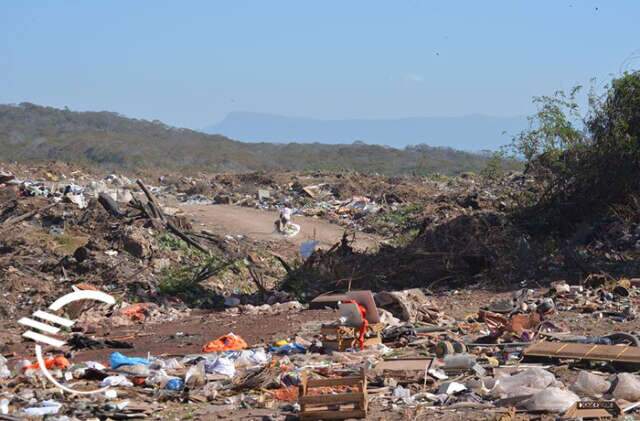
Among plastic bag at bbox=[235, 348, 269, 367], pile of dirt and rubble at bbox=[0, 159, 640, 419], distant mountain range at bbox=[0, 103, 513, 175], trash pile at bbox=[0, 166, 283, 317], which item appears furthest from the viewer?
distant mountain range at bbox=[0, 103, 513, 175]

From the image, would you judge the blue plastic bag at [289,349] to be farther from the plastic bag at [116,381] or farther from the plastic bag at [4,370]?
the plastic bag at [4,370]

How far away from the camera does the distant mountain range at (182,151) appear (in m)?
52.8

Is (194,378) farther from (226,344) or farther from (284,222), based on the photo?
(284,222)

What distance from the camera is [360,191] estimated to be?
26.3m

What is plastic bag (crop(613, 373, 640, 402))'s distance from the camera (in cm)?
665

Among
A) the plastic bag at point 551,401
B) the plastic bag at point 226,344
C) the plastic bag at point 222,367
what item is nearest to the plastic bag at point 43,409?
the plastic bag at point 222,367

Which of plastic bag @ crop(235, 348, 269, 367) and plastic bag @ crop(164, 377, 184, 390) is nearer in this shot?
plastic bag @ crop(164, 377, 184, 390)

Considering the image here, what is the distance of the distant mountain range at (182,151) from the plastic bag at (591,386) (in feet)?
124

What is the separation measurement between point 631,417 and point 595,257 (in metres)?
7.33

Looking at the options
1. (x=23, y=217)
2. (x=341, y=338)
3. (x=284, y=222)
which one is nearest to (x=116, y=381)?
(x=341, y=338)

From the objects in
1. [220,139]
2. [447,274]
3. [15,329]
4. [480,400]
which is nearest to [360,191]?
[447,274]

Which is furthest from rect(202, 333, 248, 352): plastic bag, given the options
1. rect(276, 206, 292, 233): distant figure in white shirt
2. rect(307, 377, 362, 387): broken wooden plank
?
rect(276, 206, 292, 233): distant figure in white shirt

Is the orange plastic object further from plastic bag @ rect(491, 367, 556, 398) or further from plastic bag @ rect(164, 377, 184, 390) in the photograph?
plastic bag @ rect(491, 367, 556, 398)

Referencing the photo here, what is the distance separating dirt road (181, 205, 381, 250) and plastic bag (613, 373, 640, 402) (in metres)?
11.1
